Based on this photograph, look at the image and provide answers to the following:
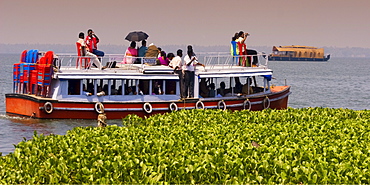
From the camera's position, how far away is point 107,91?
27.3m

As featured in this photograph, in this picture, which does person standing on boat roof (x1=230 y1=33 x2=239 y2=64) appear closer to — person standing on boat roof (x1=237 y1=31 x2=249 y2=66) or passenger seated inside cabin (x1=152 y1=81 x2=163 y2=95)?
person standing on boat roof (x1=237 y1=31 x2=249 y2=66)

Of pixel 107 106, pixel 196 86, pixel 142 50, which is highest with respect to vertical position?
pixel 142 50

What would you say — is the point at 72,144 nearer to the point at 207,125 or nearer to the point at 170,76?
the point at 207,125

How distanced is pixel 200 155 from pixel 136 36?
1698cm

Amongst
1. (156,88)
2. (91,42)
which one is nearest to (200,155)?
(156,88)

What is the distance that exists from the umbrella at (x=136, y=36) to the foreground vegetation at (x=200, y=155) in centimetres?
1181

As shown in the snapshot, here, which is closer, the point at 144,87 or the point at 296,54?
the point at 144,87

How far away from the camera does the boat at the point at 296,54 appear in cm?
19050

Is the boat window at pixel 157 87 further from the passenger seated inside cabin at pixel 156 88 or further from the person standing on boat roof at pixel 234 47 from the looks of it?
the person standing on boat roof at pixel 234 47

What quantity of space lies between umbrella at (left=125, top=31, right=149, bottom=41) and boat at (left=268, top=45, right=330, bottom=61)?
536 feet

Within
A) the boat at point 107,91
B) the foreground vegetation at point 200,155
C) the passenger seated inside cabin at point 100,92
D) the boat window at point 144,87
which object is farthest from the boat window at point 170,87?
the foreground vegetation at point 200,155

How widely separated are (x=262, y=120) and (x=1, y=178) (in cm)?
991

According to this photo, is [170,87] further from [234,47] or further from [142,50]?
[234,47]

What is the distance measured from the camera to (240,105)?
28.1m
